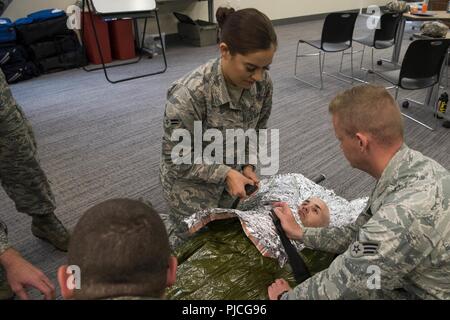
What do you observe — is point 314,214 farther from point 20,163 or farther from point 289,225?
point 20,163

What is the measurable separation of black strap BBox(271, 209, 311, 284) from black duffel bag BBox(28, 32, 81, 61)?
3.96m

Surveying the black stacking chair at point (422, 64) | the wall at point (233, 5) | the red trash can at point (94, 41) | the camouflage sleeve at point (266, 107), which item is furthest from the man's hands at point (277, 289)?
the red trash can at point (94, 41)

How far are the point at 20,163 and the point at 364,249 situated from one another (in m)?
1.45

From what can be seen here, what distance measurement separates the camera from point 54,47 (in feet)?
14.2

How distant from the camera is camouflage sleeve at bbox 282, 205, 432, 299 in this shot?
859 millimetres

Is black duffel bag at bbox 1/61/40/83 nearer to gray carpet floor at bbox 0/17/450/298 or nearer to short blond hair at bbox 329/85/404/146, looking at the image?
gray carpet floor at bbox 0/17/450/298

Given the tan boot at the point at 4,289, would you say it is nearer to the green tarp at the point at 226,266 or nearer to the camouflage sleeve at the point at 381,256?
the green tarp at the point at 226,266

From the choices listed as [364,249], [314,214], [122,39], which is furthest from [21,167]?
[122,39]

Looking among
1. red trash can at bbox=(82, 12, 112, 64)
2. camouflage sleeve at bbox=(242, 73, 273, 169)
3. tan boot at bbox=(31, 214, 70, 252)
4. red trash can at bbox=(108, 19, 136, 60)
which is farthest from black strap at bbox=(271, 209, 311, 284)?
red trash can at bbox=(108, 19, 136, 60)

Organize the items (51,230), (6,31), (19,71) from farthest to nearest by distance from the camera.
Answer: (19,71), (6,31), (51,230)

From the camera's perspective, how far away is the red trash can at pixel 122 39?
15.4ft
